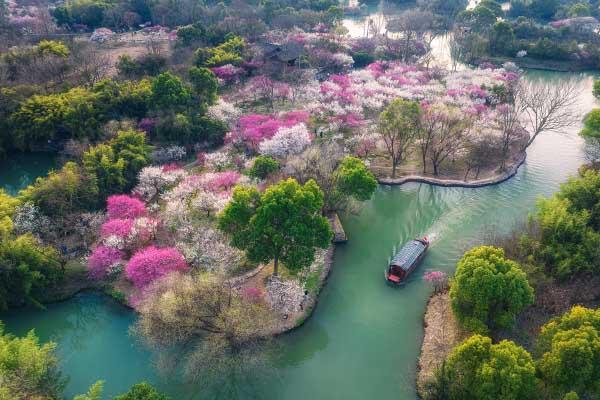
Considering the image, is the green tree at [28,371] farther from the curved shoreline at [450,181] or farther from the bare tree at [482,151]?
the bare tree at [482,151]

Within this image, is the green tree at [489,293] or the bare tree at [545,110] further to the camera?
the bare tree at [545,110]

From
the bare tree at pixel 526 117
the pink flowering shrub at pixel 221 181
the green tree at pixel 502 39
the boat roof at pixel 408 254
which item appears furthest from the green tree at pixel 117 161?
the green tree at pixel 502 39

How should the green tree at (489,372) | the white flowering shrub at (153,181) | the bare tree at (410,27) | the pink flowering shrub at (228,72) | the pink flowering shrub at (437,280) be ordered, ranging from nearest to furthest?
the green tree at (489,372)
the pink flowering shrub at (437,280)
the white flowering shrub at (153,181)
the pink flowering shrub at (228,72)
the bare tree at (410,27)

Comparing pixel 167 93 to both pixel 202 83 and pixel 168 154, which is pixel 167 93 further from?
pixel 168 154

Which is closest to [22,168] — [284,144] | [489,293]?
[284,144]

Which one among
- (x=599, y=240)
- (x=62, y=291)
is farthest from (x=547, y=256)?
(x=62, y=291)

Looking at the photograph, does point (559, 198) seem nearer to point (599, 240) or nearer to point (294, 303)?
point (599, 240)

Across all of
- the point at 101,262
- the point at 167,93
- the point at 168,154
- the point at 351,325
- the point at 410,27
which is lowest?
the point at 351,325
